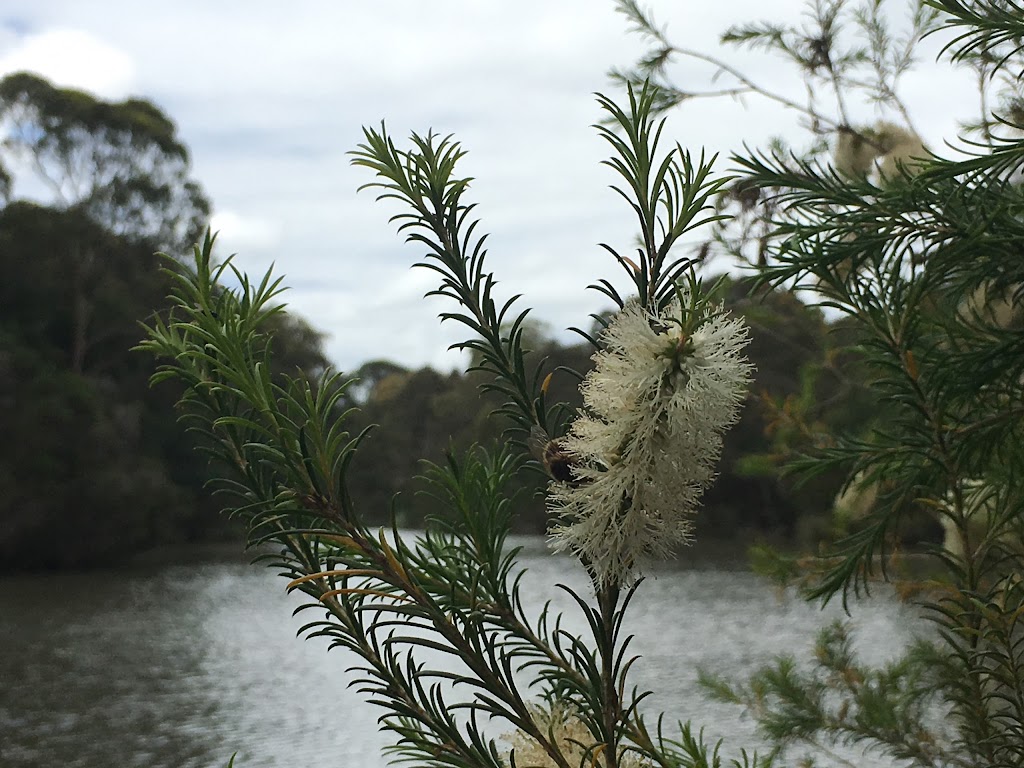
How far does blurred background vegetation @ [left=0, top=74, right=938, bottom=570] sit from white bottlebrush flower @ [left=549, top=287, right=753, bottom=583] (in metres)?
11.6

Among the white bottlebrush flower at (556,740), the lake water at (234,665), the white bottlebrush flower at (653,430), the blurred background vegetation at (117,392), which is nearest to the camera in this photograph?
the white bottlebrush flower at (653,430)

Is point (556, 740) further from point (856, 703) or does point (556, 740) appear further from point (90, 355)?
point (90, 355)

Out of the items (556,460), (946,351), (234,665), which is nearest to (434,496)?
(556,460)

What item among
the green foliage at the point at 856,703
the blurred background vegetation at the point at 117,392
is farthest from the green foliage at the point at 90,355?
the green foliage at the point at 856,703

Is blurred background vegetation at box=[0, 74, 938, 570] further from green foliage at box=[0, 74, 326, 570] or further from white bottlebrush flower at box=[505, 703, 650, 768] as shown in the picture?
white bottlebrush flower at box=[505, 703, 650, 768]

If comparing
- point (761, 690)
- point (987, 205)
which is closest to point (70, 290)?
point (761, 690)

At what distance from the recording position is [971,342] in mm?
1090

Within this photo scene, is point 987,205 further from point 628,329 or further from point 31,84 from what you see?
point 31,84

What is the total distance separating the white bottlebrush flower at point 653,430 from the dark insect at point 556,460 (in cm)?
2

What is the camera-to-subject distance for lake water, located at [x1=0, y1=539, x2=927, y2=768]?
632 centimetres

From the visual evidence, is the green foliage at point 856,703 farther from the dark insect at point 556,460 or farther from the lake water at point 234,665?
the lake water at point 234,665

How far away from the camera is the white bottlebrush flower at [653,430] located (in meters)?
0.49

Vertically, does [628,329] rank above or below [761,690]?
above

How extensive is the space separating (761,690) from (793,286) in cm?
180
